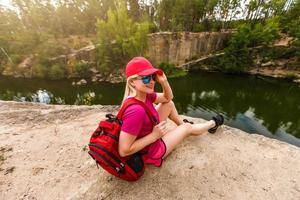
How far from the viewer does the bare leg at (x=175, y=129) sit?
1.95m

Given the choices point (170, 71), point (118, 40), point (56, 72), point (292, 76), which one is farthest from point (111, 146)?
point (292, 76)

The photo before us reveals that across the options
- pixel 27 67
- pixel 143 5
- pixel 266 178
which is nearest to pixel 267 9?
pixel 143 5

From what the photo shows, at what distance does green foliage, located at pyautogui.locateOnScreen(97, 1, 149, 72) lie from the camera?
61.0 feet

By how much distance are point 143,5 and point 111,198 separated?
98.9 feet

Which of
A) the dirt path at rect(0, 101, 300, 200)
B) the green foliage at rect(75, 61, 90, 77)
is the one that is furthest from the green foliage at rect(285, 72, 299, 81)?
the green foliage at rect(75, 61, 90, 77)

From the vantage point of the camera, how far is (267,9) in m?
23.4

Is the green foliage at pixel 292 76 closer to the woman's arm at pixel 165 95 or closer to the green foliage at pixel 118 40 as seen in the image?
the green foliage at pixel 118 40

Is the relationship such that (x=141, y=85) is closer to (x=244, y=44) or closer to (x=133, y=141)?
(x=133, y=141)

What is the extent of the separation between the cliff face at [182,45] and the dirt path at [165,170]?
20353mm

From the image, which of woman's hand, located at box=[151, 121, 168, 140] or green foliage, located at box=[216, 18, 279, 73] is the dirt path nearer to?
woman's hand, located at box=[151, 121, 168, 140]

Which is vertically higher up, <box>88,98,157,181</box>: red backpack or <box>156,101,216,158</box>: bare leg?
<box>88,98,157,181</box>: red backpack

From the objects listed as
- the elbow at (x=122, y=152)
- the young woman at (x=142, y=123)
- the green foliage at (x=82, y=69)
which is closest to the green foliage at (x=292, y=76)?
the young woman at (x=142, y=123)

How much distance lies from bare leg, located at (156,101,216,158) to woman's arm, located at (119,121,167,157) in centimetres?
57

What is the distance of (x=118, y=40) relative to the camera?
62.3ft
